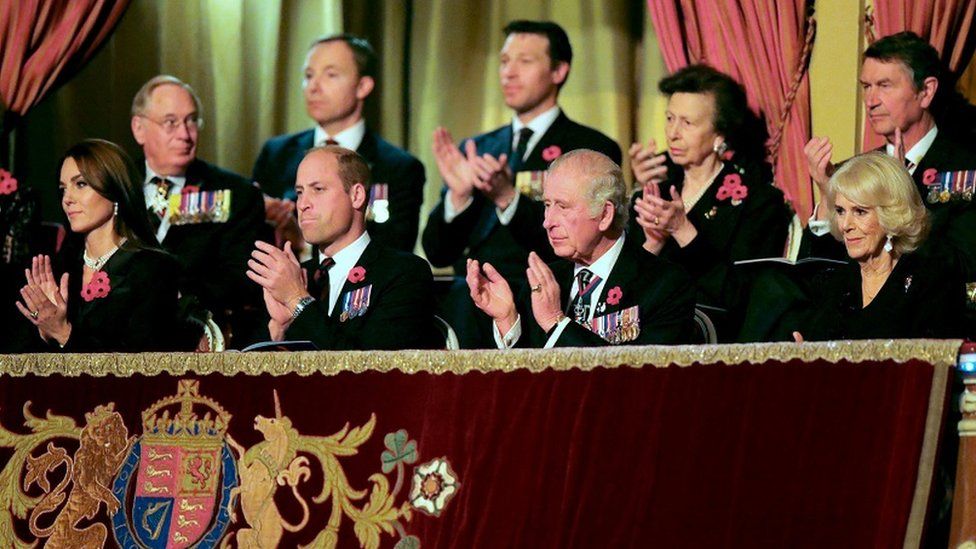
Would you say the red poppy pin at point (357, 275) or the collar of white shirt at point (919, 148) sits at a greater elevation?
the collar of white shirt at point (919, 148)

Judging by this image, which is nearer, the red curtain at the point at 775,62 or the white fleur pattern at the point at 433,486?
the white fleur pattern at the point at 433,486

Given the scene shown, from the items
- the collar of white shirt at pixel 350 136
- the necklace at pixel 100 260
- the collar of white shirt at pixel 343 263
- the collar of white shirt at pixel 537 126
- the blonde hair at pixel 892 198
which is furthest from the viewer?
the collar of white shirt at pixel 350 136

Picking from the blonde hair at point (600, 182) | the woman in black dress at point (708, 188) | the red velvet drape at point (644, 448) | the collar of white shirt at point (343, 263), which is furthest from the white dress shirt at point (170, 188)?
the red velvet drape at point (644, 448)

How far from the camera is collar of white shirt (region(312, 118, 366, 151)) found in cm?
619

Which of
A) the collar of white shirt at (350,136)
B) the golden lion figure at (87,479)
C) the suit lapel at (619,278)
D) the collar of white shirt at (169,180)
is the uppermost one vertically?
the collar of white shirt at (350,136)

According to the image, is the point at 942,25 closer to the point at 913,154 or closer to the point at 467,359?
the point at 913,154

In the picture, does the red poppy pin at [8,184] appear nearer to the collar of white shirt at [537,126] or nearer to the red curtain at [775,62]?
the collar of white shirt at [537,126]

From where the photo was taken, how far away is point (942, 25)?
5.22 metres

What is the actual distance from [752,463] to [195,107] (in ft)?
9.94

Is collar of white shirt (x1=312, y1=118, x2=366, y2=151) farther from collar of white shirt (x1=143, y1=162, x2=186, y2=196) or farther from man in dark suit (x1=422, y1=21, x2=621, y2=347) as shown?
collar of white shirt (x1=143, y1=162, x2=186, y2=196)

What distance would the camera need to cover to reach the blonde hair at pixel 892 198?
13.3 ft

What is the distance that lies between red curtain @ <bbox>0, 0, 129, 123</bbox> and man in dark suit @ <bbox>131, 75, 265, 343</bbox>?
42 cm

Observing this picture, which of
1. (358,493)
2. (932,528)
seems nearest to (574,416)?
(358,493)

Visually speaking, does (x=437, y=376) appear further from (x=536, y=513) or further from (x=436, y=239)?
(x=436, y=239)
